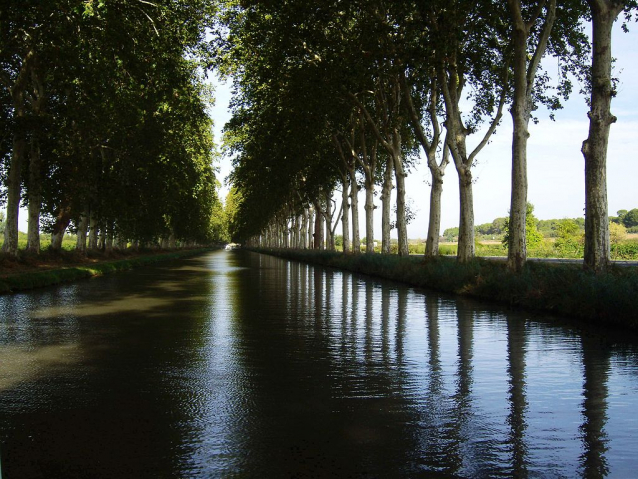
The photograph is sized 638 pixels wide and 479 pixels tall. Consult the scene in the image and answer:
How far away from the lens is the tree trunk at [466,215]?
2528 cm

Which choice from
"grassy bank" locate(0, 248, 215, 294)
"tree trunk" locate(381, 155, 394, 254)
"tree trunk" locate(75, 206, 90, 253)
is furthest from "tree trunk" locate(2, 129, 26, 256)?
"tree trunk" locate(381, 155, 394, 254)

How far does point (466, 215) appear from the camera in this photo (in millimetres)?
25453

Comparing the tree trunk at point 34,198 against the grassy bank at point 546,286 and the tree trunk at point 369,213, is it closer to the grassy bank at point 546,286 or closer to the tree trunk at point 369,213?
the grassy bank at point 546,286

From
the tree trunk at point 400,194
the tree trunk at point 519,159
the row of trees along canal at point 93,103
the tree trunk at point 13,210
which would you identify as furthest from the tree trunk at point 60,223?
the tree trunk at point 519,159

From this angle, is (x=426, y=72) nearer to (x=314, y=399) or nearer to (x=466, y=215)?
(x=466, y=215)

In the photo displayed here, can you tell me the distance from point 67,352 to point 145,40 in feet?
61.1

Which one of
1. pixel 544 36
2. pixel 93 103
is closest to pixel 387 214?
pixel 93 103

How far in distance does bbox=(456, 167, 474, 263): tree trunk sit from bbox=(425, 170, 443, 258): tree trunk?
142 inches

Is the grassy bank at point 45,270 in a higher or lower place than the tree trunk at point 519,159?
lower

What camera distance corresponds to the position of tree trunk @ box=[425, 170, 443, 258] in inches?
1156

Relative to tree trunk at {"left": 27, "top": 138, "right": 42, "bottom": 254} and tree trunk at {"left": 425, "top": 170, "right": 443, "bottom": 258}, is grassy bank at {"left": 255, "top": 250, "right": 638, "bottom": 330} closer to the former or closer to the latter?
tree trunk at {"left": 425, "top": 170, "right": 443, "bottom": 258}

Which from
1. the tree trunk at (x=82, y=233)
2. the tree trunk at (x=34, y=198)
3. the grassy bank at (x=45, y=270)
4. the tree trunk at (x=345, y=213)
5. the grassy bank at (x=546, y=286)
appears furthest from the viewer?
the tree trunk at (x=345, y=213)

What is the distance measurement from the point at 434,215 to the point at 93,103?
17.0 meters

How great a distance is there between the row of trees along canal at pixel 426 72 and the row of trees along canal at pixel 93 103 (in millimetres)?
3460
